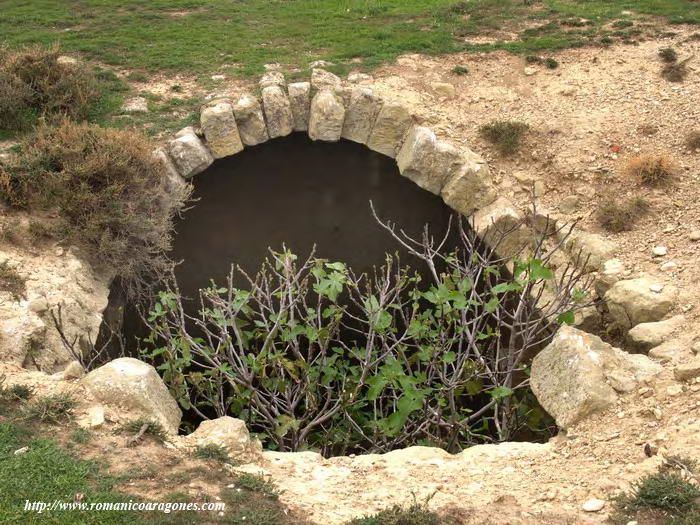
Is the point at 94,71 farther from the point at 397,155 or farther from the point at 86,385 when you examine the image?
the point at 86,385

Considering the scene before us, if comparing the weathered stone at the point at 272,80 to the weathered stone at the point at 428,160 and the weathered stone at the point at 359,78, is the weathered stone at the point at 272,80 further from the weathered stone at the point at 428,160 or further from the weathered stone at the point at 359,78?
the weathered stone at the point at 428,160

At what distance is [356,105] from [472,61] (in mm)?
1721

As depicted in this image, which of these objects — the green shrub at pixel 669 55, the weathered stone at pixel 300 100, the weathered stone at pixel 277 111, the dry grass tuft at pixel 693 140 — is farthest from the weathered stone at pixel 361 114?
the green shrub at pixel 669 55

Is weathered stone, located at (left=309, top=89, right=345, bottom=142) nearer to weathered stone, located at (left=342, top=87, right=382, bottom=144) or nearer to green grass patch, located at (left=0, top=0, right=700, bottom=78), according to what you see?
weathered stone, located at (left=342, top=87, right=382, bottom=144)

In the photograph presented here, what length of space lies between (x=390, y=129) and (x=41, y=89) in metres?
3.68

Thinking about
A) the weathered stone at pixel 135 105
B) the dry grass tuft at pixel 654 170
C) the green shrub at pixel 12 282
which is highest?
the weathered stone at pixel 135 105

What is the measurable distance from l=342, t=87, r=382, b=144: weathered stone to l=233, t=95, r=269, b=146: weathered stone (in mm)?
914

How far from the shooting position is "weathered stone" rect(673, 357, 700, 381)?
167 inches

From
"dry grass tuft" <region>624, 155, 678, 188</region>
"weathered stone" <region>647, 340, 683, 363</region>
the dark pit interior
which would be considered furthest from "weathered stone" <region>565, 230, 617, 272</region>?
the dark pit interior

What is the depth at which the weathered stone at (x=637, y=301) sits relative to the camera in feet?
17.9

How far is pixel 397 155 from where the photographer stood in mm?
7609

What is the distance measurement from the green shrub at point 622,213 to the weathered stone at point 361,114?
260 cm

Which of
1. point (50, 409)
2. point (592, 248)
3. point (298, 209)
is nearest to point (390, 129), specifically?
point (298, 209)

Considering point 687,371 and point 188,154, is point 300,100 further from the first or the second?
point 687,371
